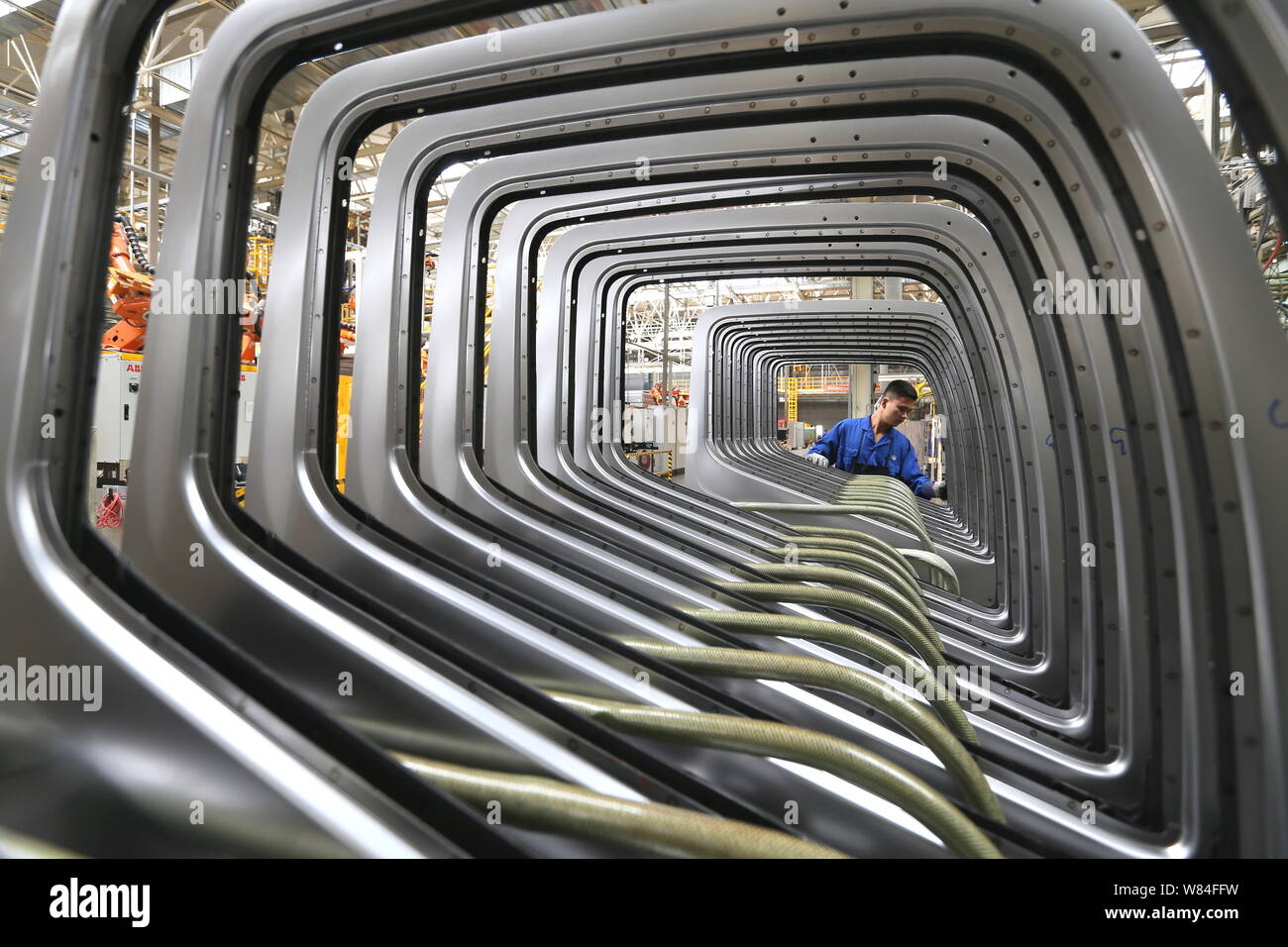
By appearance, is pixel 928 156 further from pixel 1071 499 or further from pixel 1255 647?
pixel 1255 647

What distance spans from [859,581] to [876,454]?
5246mm

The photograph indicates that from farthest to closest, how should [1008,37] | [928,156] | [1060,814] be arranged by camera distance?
1. [928,156]
2. [1060,814]
3. [1008,37]

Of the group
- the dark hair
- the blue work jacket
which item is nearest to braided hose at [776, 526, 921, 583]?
the dark hair

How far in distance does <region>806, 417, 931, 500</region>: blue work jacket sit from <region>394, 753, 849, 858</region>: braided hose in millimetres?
7161

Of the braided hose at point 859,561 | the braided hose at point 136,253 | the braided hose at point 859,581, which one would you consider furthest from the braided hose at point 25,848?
the braided hose at point 136,253

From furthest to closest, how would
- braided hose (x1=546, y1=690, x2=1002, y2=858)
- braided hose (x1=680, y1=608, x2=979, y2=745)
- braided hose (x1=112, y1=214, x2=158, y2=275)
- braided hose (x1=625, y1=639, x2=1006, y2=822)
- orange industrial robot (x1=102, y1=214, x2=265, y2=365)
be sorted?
1. braided hose (x1=112, y1=214, x2=158, y2=275)
2. orange industrial robot (x1=102, y1=214, x2=265, y2=365)
3. braided hose (x1=680, y1=608, x2=979, y2=745)
4. braided hose (x1=625, y1=639, x2=1006, y2=822)
5. braided hose (x1=546, y1=690, x2=1002, y2=858)

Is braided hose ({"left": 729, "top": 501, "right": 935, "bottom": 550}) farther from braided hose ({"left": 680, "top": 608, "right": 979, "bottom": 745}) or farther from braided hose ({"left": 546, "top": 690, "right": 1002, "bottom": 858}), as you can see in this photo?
braided hose ({"left": 546, "top": 690, "right": 1002, "bottom": 858})

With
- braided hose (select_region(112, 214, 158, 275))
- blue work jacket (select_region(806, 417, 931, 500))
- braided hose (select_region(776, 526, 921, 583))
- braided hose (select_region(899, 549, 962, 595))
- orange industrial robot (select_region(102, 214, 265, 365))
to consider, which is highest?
braided hose (select_region(112, 214, 158, 275))

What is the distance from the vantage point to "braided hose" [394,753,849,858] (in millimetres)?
1248

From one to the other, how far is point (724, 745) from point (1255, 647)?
1.15 m

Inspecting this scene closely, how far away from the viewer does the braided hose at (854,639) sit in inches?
89.8

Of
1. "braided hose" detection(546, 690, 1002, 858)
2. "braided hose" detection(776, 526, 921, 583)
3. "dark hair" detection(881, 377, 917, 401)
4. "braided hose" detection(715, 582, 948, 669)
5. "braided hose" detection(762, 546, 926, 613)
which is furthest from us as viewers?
"dark hair" detection(881, 377, 917, 401)
